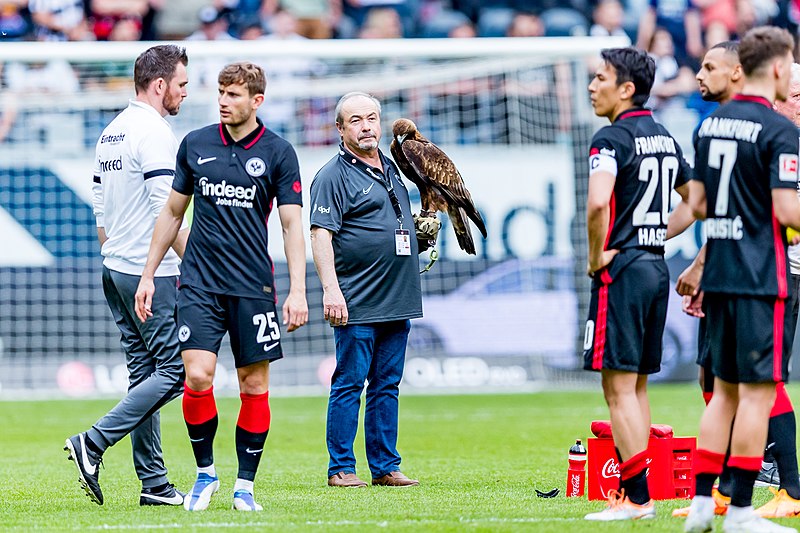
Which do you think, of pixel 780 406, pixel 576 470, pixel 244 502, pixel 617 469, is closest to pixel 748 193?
pixel 780 406

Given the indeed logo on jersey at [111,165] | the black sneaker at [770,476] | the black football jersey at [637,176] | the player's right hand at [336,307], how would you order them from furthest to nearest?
the player's right hand at [336,307] → the black sneaker at [770,476] → the indeed logo on jersey at [111,165] → the black football jersey at [637,176]

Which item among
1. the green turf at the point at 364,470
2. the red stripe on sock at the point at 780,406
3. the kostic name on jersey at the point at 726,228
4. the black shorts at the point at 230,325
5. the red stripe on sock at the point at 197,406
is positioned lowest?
the green turf at the point at 364,470

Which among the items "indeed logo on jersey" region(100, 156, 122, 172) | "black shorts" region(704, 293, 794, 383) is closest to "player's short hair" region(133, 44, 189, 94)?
"indeed logo on jersey" region(100, 156, 122, 172)

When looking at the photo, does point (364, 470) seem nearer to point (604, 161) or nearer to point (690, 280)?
point (690, 280)

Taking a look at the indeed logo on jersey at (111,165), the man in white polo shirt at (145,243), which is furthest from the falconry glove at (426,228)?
the indeed logo on jersey at (111,165)

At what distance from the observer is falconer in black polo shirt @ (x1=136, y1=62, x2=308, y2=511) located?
6.54 metres

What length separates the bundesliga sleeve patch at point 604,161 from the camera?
589 centimetres

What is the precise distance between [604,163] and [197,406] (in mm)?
2380

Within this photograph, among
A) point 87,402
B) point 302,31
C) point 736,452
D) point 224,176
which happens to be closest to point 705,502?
point 736,452

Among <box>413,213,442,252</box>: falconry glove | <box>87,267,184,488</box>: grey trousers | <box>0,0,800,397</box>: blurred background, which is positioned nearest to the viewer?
<box>87,267,184,488</box>: grey trousers

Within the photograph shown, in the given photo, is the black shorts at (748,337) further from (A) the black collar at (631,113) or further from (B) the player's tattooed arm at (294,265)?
(B) the player's tattooed arm at (294,265)

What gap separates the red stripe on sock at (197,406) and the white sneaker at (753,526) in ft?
8.48

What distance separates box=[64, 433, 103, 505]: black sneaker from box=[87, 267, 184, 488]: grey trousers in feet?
0.29

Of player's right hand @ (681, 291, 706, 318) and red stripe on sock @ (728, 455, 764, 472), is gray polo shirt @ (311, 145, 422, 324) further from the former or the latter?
red stripe on sock @ (728, 455, 764, 472)
